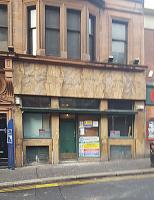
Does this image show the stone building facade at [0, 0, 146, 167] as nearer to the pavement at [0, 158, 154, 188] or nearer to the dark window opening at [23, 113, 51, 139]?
the dark window opening at [23, 113, 51, 139]

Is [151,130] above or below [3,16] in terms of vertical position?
below

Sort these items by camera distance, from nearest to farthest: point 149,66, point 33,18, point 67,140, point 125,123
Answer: point 33,18 < point 67,140 < point 125,123 < point 149,66

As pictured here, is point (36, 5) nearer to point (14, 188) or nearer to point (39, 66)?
point (39, 66)

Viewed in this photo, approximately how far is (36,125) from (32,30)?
14.4ft

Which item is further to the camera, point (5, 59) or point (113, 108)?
point (113, 108)

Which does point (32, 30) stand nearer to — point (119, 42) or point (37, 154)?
point (119, 42)

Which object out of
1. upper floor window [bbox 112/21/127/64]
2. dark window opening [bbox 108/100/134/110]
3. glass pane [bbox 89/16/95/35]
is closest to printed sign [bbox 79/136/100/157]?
dark window opening [bbox 108/100/134/110]

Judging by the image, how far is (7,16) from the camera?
14062 millimetres

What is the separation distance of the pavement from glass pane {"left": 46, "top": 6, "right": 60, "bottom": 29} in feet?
21.1

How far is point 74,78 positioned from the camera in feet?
48.0

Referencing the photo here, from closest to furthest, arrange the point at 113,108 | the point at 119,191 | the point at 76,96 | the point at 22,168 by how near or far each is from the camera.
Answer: the point at 119,191 → the point at 22,168 → the point at 76,96 → the point at 113,108

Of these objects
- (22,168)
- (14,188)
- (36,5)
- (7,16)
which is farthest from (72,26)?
(14,188)

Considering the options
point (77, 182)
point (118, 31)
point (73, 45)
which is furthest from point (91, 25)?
point (77, 182)

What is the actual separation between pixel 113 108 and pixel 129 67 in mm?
2229
